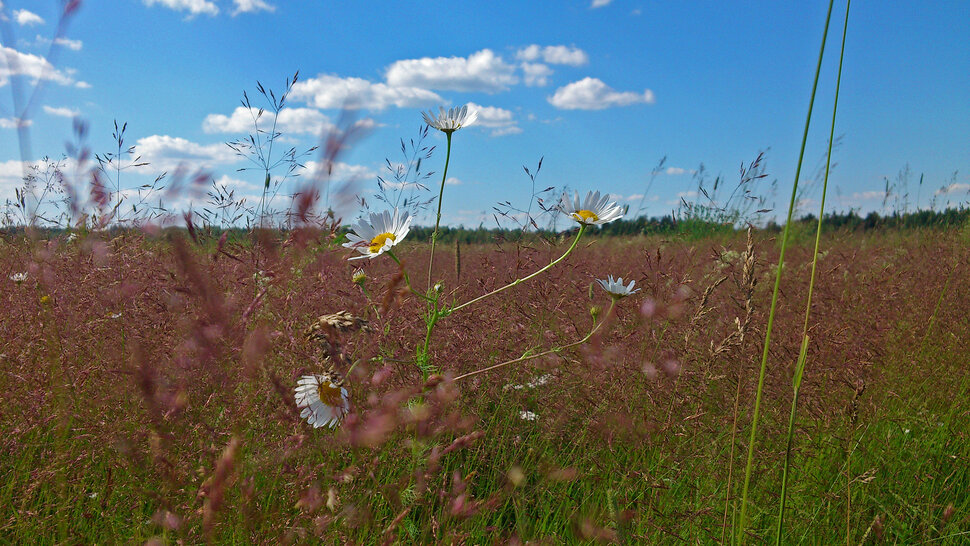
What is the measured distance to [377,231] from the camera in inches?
56.0

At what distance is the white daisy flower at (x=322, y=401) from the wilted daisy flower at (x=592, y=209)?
75 centimetres

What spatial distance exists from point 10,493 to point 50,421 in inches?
8.4

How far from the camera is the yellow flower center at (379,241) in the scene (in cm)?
133

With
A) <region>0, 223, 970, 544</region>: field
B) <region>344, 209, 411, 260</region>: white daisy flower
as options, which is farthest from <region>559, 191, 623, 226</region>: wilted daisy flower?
<region>344, 209, 411, 260</region>: white daisy flower

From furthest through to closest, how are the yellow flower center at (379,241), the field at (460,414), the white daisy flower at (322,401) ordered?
the yellow flower center at (379,241), the field at (460,414), the white daisy flower at (322,401)

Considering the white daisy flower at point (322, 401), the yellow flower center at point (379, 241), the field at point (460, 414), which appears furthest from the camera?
the yellow flower center at point (379, 241)

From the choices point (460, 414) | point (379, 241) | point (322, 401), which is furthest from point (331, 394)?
point (460, 414)

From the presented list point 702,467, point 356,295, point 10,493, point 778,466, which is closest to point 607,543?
point 702,467

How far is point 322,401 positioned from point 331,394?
0.29 feet

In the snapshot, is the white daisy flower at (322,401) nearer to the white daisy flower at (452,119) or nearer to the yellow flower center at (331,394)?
the yellow flower center at (331,394)

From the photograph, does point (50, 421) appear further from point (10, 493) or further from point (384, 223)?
point (384, 223)

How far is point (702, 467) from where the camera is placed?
1.61 meters

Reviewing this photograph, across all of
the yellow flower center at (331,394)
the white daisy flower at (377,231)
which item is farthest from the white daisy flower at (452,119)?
the yellow flower center at (331,394)

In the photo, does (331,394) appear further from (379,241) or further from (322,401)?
(379,241)
